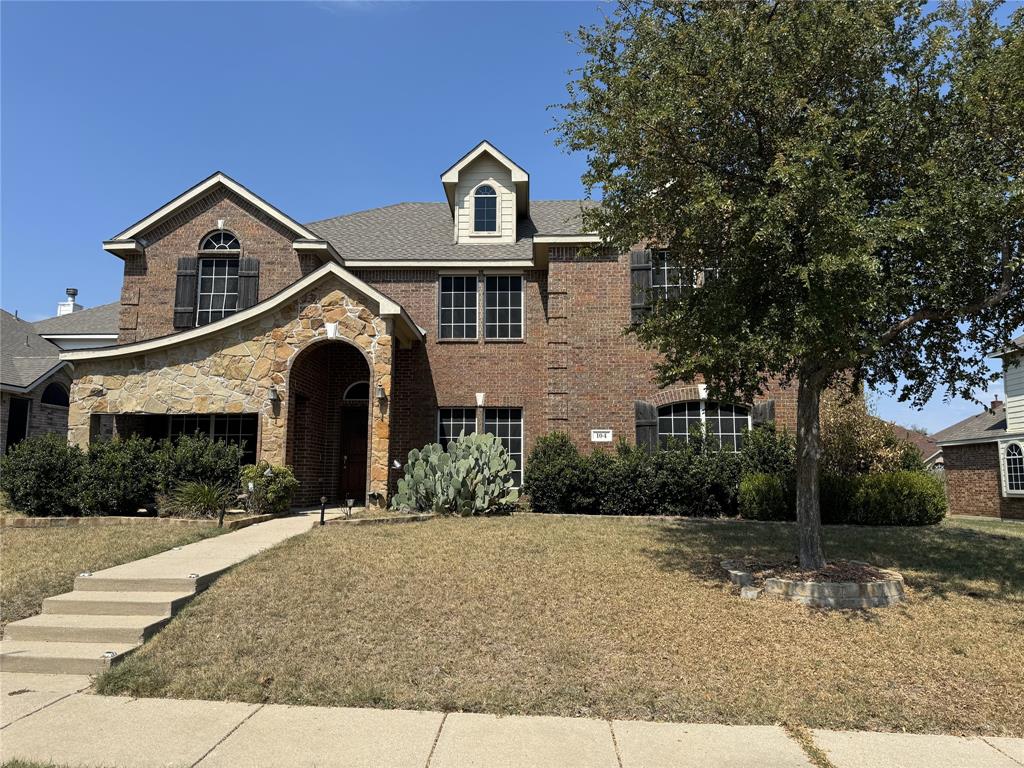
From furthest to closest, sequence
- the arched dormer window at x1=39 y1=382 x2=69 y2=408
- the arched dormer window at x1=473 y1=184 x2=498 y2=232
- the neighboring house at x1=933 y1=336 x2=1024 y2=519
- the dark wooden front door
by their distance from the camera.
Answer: the neighboring house at x1=933 y1=336 x2=1024 y2=519 → the arched dormer window at x1=39 y1=382 x2=69 y2=408 → the arched dormer window at x1=473 y1=184 x2=498 y2=232 → the dark wooden front door

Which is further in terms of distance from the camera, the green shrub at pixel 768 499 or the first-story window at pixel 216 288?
the first-story window at pixel 216 288

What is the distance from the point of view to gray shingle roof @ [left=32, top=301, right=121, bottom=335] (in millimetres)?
20766

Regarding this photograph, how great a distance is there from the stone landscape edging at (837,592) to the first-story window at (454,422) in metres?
9.88

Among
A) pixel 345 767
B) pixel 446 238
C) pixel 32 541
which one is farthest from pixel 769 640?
pixel 446 238

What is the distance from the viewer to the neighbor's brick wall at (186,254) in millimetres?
16578

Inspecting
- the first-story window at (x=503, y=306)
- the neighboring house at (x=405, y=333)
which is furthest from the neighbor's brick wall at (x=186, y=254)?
the first-story window at (x=503, y=306)

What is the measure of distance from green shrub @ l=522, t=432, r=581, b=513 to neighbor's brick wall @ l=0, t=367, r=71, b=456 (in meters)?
15.4

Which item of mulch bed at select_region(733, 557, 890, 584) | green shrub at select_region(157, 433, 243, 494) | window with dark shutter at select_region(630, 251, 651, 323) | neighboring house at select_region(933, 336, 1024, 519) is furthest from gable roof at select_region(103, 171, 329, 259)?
neighboring house at select_region(933, 336, 1024, 519)

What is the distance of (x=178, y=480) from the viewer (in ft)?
39.8

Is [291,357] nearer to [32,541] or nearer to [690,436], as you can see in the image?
[32,541]

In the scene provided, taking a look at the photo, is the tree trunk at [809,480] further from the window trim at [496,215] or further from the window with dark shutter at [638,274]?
the window trim at [496,215]

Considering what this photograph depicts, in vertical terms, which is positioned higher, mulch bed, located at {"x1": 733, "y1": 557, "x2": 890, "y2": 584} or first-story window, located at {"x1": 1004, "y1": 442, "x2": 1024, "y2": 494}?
first-story window, located at {"x1": 1004, "y1": 442, "x2": 1024, "y2": 494}

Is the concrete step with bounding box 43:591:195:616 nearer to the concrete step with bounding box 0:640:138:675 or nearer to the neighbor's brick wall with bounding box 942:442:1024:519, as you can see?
the concrete step with bounding box 0:640:138:675

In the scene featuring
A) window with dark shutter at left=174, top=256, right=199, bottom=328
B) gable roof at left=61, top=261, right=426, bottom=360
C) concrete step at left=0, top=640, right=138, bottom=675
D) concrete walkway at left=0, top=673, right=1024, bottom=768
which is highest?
window with dark shutter at left=174, top=256, right=199, bottom=328
